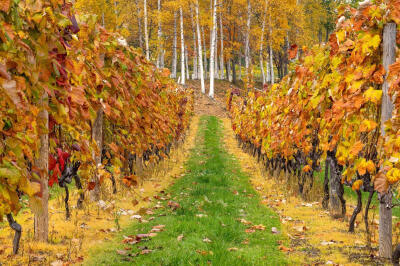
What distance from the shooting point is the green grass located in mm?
4133

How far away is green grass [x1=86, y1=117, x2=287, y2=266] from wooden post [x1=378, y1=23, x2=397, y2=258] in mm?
1059

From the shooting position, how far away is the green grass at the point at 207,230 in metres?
4.13

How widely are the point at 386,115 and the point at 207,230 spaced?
106 inches

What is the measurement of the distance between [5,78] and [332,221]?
16.5ft

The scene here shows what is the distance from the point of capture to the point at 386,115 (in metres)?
3.72

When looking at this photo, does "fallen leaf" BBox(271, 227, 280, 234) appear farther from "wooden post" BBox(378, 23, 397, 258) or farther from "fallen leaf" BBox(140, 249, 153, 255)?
"fallen leaf" BBox(140, 249, 153, 255)

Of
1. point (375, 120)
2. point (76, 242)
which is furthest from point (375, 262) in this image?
point (76, 242)

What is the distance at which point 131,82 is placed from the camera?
21.1ft

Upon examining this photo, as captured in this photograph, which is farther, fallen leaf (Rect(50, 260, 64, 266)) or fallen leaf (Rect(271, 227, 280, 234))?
fallen leaf (Rect(271, 227, 280, 234))

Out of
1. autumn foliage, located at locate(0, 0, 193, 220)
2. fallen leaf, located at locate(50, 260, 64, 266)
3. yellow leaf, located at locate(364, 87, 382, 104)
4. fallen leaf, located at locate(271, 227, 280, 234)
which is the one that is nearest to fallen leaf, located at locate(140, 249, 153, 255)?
fallen leaf, located at locate(50, 260, 64, 266)

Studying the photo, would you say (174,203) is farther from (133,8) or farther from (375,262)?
(133,8)

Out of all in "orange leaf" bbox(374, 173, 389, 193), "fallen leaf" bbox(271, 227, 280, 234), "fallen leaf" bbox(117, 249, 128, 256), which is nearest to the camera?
"orange leaf" bbox(374, 173, 389, 193)

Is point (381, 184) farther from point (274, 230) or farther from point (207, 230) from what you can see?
point (207, 230)

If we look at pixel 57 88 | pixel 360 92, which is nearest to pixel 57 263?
pixel 57 88
